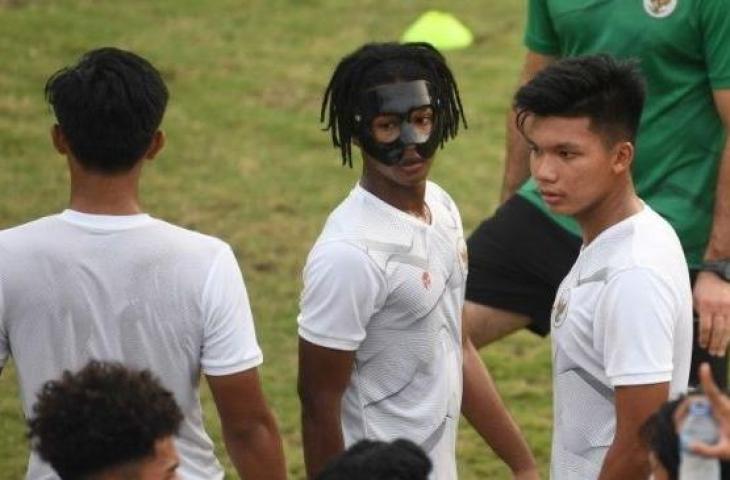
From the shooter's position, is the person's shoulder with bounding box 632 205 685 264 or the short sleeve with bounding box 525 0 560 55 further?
the short sleeve with bounding box 525 0 560 55

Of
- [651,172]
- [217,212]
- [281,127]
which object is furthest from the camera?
[281,127]

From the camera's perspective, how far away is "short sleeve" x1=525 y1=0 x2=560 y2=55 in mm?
6746

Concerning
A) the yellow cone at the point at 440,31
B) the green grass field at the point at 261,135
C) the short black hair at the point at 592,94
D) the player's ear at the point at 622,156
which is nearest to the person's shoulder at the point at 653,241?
the player's ear at the point at 622,156

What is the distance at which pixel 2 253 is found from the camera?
4867mm

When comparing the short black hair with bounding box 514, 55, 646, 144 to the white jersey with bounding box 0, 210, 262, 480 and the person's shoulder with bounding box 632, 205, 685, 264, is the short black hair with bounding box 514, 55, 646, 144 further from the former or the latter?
the white jersey with bounding box 0, 210, 262, 480

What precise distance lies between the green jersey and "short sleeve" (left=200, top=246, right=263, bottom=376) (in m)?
1.97

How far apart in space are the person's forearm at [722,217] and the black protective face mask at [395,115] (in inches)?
45.5

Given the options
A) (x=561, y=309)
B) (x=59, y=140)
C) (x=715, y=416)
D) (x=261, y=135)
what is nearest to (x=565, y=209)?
(x=561, y=309)

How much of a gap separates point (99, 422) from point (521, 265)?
301 centimetres

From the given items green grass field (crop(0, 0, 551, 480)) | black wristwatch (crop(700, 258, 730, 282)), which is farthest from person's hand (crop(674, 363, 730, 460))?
green grass field (crop(0, 0, 551, 480))

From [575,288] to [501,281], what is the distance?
181 cm

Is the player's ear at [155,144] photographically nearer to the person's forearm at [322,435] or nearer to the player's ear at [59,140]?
the player's ear at [59,140]

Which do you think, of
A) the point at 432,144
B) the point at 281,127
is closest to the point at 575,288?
the point at 432,144

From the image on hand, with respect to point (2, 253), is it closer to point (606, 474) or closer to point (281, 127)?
point (606, 474)
